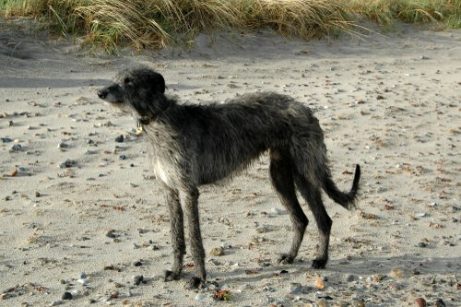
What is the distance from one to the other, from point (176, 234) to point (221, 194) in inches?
69.6

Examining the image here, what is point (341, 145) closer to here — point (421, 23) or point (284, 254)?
point (284, 254)

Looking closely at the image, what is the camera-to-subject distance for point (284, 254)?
6078mm

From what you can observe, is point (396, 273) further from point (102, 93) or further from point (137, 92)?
point (102, 93)

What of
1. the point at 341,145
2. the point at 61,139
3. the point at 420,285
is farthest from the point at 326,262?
the point at 61,139

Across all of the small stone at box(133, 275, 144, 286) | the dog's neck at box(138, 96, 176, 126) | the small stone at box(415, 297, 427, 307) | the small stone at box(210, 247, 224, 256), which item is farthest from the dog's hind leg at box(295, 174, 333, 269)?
the small stone at box(133, 275, 144, 286)

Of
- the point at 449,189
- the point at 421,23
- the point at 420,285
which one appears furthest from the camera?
the point at 421,23

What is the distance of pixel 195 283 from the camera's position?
18.1ft

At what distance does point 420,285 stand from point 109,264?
223cm

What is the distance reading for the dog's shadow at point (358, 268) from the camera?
226 inches

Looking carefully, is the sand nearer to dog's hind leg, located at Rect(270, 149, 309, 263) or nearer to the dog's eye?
dog's hind leg, located at Rect(270, 149, 309, 263)

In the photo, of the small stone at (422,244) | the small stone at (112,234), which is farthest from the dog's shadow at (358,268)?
the small stone at (112,234)

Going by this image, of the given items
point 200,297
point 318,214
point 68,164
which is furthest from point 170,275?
point 68,164

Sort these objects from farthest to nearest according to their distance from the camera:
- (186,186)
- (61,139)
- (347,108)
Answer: (347,108) < (61,139) < (186,186)

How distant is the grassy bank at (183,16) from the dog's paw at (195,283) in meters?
6.75
